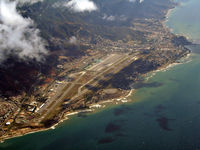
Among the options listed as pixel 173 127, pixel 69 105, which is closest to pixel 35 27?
pixel 69 105

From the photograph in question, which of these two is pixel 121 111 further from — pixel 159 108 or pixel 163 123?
pixel 163 123

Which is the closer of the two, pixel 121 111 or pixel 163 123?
pixel 163 123

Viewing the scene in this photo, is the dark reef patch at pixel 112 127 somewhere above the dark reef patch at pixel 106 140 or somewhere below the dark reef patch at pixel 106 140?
above

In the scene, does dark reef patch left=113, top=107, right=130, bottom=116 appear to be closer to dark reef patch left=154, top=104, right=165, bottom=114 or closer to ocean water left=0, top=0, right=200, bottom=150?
ocean water left=0, top=0, right=200, bottom=150

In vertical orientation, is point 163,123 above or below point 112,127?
below

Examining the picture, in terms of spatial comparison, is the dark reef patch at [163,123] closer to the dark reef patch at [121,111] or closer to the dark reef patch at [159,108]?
the dark reef patch at [159,108]

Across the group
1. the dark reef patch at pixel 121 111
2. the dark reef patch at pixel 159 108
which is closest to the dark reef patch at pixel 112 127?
the dark reef patch at pixel 121 111

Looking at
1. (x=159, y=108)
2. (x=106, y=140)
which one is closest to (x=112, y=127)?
(x=106, y=140)

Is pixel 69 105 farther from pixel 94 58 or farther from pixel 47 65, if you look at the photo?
pixel 94 58
